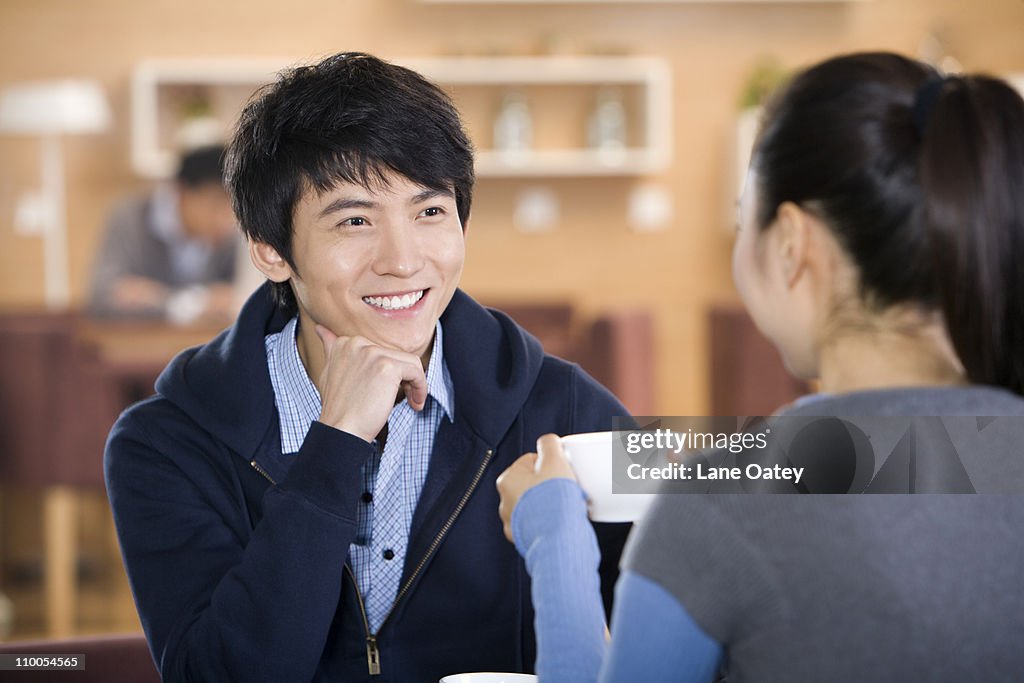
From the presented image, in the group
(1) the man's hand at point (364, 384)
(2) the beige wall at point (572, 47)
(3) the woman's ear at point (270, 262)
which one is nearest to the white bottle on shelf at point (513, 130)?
(2) the beige wall at point (572, 47)

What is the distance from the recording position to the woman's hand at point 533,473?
2.90 feet

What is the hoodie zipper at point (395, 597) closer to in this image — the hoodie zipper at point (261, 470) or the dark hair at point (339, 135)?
the hoodie zipper at point (261, 470)

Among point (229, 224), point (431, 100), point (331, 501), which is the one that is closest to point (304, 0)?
point (229, 224)

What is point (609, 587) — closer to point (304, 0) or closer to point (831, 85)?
point (831, 85)

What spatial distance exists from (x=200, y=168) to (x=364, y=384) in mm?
3095

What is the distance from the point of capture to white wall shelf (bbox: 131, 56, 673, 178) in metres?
4.96

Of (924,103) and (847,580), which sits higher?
(924,103)

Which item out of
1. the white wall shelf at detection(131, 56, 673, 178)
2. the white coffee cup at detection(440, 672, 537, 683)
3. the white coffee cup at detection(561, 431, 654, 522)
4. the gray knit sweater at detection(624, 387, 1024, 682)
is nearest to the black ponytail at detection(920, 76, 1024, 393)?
the gray knit sweater at detection(624, 387, 1024, 682)

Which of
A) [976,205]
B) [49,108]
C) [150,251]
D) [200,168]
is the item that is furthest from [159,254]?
[976,205]

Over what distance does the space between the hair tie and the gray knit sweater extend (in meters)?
0.25

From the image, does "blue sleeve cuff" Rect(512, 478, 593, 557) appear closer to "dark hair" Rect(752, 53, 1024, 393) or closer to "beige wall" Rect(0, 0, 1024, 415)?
"dark hair" Rect(752, 53, 1024, 393)

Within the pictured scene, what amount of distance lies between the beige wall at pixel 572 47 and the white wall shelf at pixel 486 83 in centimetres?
10

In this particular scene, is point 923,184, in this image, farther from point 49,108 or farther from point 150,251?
point 49,108

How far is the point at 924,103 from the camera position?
0.76 metres
